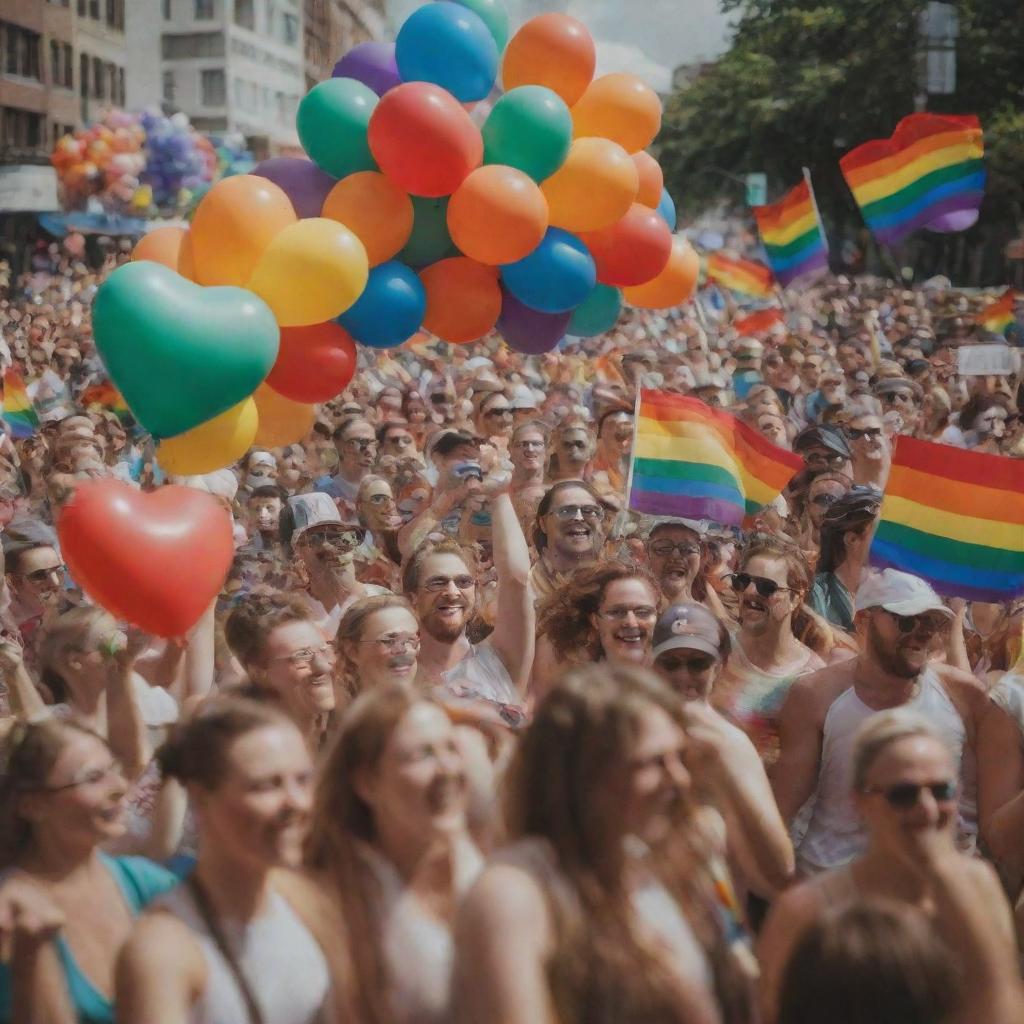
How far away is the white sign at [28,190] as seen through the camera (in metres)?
38.6

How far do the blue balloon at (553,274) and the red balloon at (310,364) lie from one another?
2.15 feet

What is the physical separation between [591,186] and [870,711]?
2.25 m

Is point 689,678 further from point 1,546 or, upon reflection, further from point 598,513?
point 1,546

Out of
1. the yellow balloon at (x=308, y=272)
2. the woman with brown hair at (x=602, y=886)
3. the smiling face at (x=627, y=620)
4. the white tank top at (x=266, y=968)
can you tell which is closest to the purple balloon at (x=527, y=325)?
the yellow balloon at (x=308, y=272)

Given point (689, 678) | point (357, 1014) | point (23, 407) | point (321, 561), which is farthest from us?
point (23, 407)

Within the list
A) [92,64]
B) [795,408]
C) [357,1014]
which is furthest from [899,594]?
[92,64]

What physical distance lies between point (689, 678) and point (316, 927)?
157 centimetres

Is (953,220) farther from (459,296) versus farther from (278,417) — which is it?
(278,417)

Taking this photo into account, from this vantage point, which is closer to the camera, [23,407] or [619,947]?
[619,947]

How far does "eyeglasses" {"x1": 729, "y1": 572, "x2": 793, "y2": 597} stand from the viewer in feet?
16.5

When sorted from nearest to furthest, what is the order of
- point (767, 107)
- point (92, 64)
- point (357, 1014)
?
point (357, 1014)
point (767, 107)
point (92, 64)

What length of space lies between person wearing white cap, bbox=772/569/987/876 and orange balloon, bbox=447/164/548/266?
1.81 meters

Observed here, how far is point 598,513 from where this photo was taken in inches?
240

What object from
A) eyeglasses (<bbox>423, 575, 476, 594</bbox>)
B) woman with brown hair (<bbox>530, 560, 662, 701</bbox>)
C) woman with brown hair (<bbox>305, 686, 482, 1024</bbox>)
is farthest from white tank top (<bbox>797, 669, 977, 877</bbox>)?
woman with brown hair (<bbox>305, 686, 482, 1024</bbox>)
